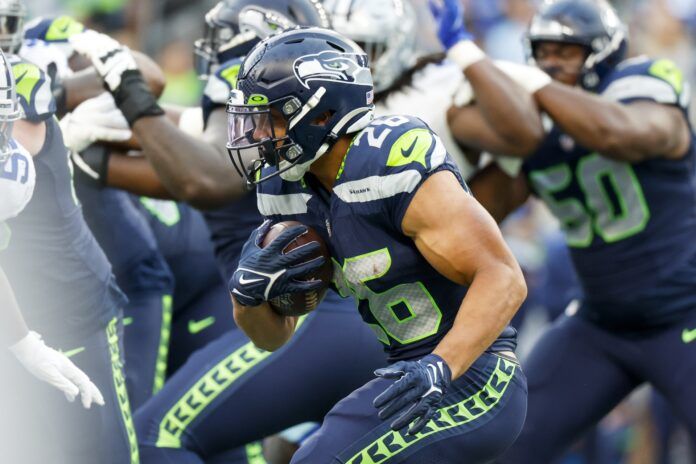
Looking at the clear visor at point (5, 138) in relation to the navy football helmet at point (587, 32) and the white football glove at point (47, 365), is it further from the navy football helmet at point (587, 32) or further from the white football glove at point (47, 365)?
the navy football helmet at point (587, 32)

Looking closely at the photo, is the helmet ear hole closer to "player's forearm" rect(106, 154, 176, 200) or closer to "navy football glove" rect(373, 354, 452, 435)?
"navy football glove" rect(373, 354, 452, 435)

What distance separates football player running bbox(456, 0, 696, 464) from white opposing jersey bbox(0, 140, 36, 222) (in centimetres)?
209

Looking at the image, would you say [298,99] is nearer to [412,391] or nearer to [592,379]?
[412,391]

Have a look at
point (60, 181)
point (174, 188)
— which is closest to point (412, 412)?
point (60, 181)

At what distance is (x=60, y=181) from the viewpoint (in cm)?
420

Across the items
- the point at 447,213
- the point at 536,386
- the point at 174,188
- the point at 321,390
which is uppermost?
the point at 447,213

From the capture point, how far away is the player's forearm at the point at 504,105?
16.6 feet

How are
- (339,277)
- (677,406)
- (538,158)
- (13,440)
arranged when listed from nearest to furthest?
(339,277) < (13,440) < (677,406) < (538,158)

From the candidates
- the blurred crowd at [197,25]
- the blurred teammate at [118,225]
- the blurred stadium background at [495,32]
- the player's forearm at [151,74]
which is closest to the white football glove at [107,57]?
the blurred teammate at [118,225]

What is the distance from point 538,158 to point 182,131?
149 cm

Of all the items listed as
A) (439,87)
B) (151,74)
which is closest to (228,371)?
(151,74)

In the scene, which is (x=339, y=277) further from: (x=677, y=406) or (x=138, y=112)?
(x=677, y=406)

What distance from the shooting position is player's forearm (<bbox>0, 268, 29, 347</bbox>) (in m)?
3.76

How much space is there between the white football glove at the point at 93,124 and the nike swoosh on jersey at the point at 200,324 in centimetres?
85
